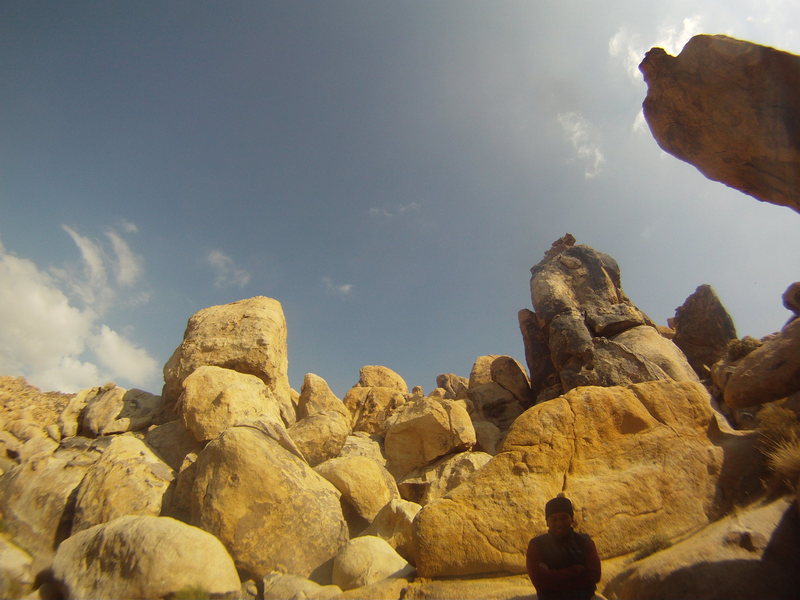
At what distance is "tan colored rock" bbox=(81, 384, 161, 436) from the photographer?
12.1 meters

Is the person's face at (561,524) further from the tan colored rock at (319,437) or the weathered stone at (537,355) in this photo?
the weathered stone at (537,355)

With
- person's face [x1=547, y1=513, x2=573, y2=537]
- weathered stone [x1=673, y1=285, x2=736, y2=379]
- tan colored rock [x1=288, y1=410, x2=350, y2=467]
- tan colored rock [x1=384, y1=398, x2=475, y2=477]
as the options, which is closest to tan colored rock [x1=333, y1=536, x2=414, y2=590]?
person's face [x1=547, y1=513, x2=573, y2=537]

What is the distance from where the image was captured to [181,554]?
244 inches

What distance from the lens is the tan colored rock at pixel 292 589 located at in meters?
6.36

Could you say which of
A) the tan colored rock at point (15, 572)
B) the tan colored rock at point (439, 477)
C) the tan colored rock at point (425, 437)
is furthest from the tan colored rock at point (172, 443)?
the tan colored rock at point (425, 437)

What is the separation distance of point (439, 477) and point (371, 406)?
21.6 feet

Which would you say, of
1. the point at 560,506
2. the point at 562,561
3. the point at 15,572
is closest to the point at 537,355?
the point at 560,506

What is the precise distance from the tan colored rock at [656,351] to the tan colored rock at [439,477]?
992 centimetres

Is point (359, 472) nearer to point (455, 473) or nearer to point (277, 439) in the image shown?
point (277, 439)

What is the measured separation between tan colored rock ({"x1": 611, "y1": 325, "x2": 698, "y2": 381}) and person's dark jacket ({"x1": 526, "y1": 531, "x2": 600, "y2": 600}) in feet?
52.5

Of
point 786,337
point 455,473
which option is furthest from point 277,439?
point 786,337

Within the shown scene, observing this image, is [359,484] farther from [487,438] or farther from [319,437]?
[487,438]

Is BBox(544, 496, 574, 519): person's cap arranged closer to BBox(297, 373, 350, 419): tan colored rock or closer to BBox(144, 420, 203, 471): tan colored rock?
BBox(144, 420, 203, 471): tan colored rock

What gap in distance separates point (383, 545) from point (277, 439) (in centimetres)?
367
